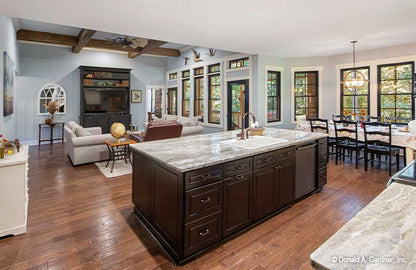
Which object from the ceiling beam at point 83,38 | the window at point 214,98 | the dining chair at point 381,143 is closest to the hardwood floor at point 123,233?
the dining chair at point 381,143

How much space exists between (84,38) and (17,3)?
3.90 metres

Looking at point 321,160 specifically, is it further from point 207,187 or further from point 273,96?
point 273,96

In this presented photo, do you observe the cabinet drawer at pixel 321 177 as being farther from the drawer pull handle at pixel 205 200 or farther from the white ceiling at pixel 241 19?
the white ceiling at pixel 241 19

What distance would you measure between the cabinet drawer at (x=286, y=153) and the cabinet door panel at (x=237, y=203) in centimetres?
58

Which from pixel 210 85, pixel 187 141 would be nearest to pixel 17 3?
pixel 187 141

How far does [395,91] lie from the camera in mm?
6242

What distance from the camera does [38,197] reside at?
3584 millimetres

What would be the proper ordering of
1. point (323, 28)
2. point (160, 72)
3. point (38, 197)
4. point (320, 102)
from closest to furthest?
point (38, 197), point (323, 28), point (320, 102), point (160, 72)

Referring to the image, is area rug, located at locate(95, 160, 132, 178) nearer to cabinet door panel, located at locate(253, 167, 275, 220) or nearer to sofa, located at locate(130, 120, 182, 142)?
sofa, located at locate(130, 120, 182, 142)

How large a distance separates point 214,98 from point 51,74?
5890 mm

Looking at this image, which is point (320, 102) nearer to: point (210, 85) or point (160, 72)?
point (210, 85)

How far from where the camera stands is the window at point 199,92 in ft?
29.9

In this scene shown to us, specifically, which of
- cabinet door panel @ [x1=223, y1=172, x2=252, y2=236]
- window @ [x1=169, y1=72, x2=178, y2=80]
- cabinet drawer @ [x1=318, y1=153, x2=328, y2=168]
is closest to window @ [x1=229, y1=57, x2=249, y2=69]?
window @ [x1=169, y1=72, x2=178, y2=80]

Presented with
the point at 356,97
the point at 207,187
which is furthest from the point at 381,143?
the point at 207,187
